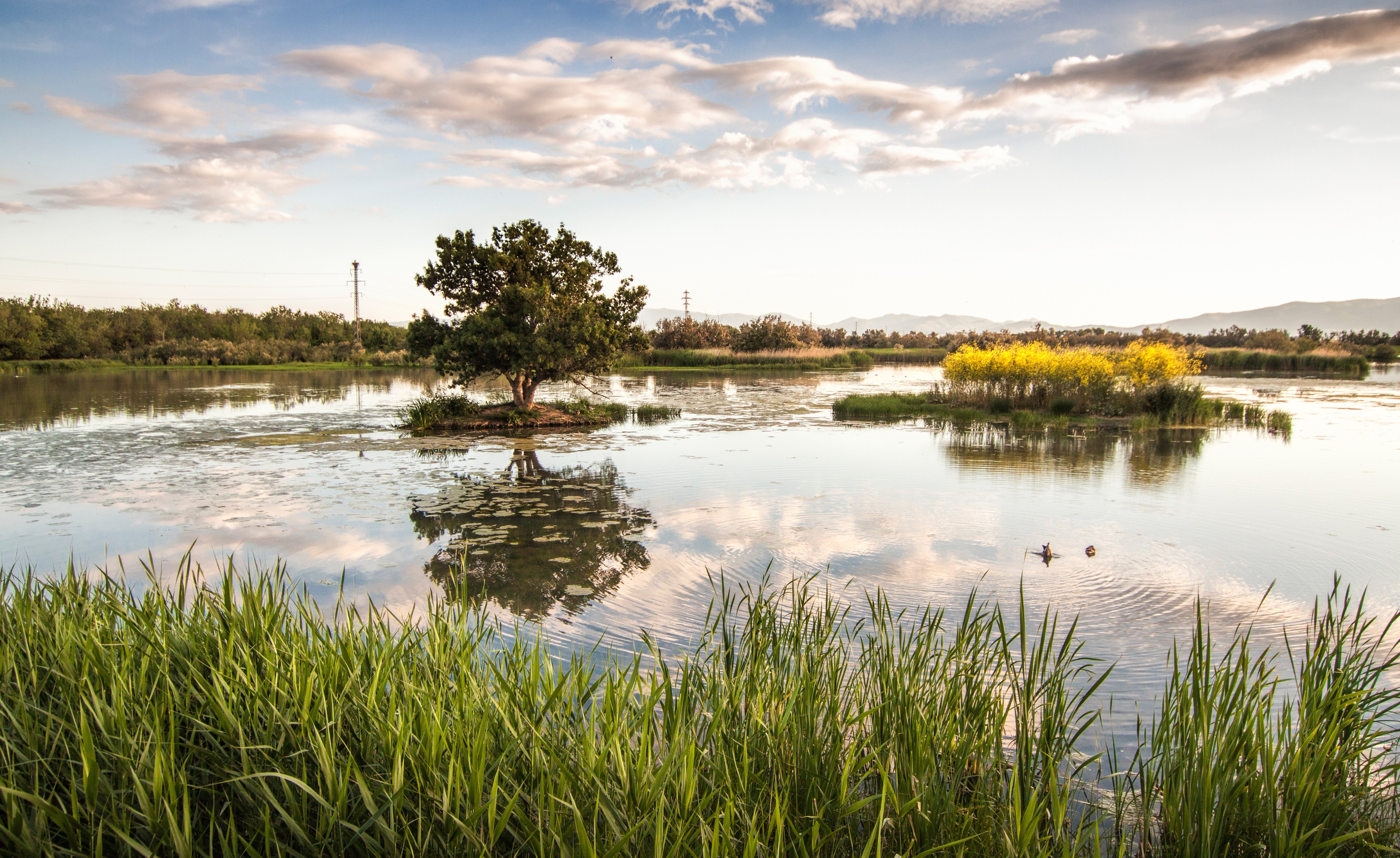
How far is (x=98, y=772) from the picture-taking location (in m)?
2.09

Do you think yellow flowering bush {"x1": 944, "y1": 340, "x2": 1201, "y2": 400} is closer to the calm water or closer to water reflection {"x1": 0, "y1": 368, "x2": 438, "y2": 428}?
the calm water

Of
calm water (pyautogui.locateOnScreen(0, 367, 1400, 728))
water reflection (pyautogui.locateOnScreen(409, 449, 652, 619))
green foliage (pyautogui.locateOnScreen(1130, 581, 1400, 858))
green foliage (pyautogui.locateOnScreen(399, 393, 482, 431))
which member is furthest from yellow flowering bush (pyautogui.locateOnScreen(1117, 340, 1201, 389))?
green foliage (pyautogui.locateOnScreen(1130, 581, 1400, 858))

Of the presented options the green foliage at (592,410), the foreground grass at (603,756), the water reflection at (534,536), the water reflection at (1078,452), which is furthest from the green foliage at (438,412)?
the foreground grass at (603,756)

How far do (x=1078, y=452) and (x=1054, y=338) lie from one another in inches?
1401

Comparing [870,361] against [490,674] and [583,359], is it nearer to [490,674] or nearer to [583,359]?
[583,359]

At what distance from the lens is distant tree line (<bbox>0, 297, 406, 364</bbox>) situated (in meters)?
46.5

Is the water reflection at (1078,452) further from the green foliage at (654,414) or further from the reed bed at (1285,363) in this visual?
the reed bed at (1285,363)

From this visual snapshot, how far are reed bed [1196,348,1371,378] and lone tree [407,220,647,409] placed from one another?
3451cm

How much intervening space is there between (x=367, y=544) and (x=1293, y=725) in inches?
284

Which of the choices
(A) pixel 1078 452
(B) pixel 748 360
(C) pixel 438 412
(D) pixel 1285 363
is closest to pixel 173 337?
(B) pixel 748 360

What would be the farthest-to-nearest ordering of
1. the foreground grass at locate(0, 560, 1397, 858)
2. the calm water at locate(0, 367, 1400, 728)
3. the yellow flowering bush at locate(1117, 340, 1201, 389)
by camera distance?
the yellow flowering bush at locate(1117, 340, 1201, 389) < the calm water at locate(0, 367, 1400, 728) < the foreground grass at locate(0, 560, 1397, 858)

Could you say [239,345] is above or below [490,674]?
above

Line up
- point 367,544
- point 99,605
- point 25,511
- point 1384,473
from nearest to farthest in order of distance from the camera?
point 99,605 → point 367,544 → point 25,511 → point 1384,473

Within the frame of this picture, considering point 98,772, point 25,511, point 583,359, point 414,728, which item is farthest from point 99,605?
point 583,359
